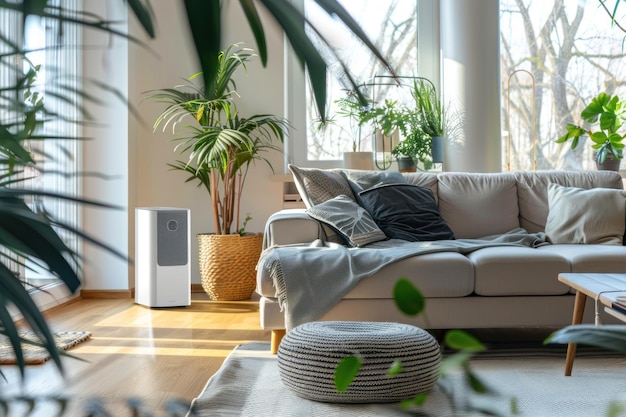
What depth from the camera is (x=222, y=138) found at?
5223mm

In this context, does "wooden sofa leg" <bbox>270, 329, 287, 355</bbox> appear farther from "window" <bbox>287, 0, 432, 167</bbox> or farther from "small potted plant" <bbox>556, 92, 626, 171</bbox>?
"small potted plant" <bbox>556, 92, 626, 171</bbox>

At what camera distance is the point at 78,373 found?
3.48 metres

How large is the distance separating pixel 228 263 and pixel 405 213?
4.82 ft

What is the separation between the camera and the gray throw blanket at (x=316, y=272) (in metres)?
3.64

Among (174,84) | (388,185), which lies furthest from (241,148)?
(388,185)

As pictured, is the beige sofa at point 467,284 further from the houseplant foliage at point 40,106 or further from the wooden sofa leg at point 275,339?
the houseplant foliage at point 40,106

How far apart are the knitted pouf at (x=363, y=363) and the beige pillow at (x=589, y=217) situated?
1729 millimetres

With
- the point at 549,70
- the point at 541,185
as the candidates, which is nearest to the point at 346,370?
the point at 541,185

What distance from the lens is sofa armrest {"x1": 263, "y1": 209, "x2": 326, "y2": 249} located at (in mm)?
4043

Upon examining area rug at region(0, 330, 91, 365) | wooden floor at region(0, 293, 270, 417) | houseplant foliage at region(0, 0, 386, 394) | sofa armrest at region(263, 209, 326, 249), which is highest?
houseplant foliage at region(0, 0, 386, 394)

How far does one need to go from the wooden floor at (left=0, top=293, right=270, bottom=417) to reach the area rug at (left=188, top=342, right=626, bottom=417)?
0.12 m

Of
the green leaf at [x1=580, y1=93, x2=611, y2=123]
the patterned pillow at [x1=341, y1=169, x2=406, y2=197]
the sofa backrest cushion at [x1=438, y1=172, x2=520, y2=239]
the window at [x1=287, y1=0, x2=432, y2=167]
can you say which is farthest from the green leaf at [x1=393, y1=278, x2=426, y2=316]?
the window at [x1=287, y1=0, x2=432, y2=167]

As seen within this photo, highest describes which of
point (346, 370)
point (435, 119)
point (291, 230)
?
point (435, 119)

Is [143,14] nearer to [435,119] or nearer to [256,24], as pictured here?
[256,24]
